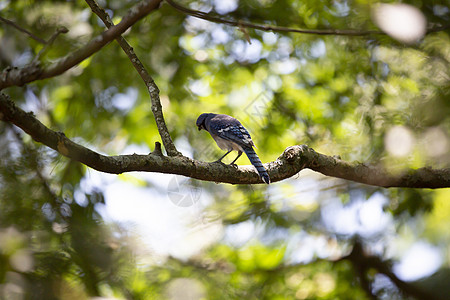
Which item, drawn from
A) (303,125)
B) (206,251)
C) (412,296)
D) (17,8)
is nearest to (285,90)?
(303,125)

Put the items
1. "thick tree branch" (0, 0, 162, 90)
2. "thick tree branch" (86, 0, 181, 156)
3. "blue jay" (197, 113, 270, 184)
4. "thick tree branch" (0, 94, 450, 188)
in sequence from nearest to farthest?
"thick tree branch" (0, 0, 162, 90)
"thick tree branch" (0, 94, 450, 188)
"thick tree branch" (86, 0, 181, 156)
"blue jay" (197, 113, 270, 184)

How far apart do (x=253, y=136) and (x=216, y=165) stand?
8.46ft

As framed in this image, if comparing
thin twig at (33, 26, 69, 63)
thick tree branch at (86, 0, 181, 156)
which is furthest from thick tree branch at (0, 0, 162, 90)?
thick tree branch at (86, 0, 181, 156)

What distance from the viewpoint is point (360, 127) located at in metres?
4.77

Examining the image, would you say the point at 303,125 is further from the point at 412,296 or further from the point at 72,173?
the point at 72,173

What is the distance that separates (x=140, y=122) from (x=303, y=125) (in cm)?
222

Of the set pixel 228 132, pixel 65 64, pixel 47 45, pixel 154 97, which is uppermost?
pixel 228 132

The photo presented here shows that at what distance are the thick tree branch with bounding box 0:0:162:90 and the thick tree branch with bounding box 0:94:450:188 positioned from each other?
11 cm

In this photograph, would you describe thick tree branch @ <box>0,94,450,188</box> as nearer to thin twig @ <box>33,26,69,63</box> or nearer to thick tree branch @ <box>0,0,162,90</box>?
thick tree branch @ <box>0,0,162,90</box>

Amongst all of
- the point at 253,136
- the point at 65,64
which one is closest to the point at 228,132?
the point at 253,136

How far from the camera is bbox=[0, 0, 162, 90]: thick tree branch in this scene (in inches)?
70.8

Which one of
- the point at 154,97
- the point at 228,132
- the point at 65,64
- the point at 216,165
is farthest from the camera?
the point at 228,132

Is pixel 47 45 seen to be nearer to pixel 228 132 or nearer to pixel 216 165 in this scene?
pixel 216 165

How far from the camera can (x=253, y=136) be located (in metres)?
5.41
